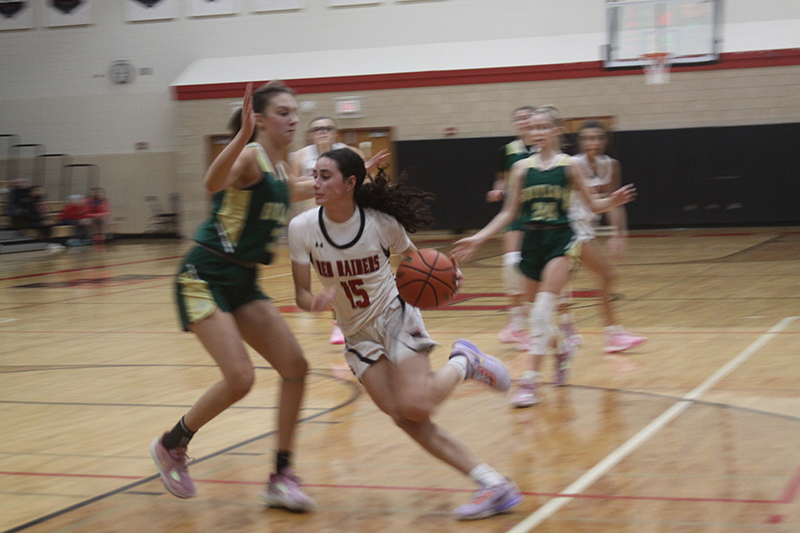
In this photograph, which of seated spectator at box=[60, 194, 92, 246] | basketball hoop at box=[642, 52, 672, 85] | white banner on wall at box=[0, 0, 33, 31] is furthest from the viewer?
white banner on wall at box=[0, 0, 33, 31]

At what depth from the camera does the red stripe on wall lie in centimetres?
1675

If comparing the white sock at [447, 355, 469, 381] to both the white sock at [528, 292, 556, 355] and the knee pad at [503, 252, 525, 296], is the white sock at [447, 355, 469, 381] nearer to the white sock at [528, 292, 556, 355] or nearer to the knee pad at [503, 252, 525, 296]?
the white sock at [528, 292, 556, 355]

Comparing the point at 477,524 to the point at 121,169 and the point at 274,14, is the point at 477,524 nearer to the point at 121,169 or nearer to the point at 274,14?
the point at 274,14

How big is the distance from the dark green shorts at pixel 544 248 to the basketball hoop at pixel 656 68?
483 inches

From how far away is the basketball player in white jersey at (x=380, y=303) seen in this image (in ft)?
10.8

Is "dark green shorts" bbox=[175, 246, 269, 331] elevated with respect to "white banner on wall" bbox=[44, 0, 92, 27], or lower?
lower

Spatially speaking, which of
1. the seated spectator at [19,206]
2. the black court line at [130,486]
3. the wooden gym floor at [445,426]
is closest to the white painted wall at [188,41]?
the seated spectator at [19,206]

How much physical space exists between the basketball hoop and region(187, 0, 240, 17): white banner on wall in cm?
873

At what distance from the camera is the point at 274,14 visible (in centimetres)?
1944

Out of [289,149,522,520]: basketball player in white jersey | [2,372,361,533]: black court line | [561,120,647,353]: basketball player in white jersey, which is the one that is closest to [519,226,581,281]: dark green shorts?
[561,120,647,353]: basketball player in white jersey

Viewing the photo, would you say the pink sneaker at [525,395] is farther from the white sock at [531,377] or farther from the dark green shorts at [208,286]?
the dark green shorts at [208,286]

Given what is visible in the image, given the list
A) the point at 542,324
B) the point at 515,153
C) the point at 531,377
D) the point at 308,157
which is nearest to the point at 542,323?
the point at 542,324

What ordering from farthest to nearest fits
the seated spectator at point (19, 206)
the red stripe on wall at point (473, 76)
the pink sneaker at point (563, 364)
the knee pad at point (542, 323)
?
the seated spectator at point (19, 206), the red stripe on wall at point (473, 76), the pink sneaker at point (563, 364), the knee pad at point (542, 323)

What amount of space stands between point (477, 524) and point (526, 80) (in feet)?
50.8
